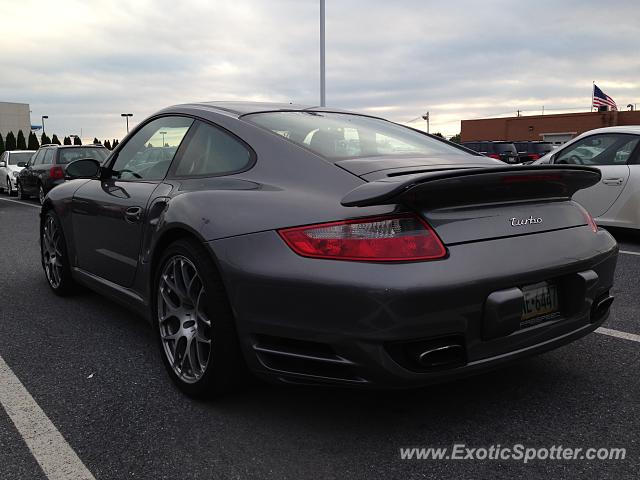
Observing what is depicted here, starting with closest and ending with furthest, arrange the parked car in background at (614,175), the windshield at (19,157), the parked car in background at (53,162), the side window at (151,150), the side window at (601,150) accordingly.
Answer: the side window at (151,150) → the parked car in background at (614,175) → the side window at (601,150) → the parked car in background at (53,162) → the windshield at (19,157)

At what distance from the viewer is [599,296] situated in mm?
2771

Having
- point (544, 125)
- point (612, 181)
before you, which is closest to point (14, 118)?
point (544, 125)

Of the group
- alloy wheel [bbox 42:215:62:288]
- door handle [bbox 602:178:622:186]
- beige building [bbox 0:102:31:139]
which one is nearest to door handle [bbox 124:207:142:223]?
alloy wheel [bbox 42:215:62:288]

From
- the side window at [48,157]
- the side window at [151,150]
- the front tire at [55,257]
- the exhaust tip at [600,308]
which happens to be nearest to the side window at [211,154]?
the side window at [151,150]

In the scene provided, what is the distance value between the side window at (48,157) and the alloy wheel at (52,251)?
35.4ft

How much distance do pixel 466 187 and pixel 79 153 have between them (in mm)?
14136

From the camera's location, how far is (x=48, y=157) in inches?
601

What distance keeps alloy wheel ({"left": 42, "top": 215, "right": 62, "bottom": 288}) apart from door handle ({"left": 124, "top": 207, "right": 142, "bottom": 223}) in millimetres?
1485

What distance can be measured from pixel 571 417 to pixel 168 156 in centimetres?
245

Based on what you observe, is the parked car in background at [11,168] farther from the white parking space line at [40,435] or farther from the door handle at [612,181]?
the white parking space line at [40,435]

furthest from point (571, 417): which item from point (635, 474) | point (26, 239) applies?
point (26, 239)

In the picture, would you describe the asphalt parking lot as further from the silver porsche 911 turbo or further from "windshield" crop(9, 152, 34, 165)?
"windshield" crop(9, 152, 34, 165)

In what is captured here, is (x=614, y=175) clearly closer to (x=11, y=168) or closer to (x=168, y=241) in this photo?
(x=168, y=241)

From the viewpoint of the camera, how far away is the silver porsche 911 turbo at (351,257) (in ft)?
7.27
